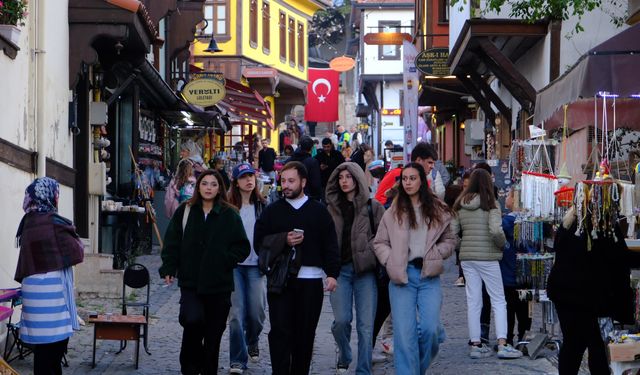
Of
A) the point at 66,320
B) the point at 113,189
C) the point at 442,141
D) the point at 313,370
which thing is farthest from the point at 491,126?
the point at 66,320

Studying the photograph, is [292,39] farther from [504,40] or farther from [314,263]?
[314,263]

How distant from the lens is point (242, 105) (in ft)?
100

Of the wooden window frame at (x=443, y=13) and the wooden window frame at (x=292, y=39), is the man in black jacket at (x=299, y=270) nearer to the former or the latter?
the wooden window frame at (x=443, y=13)

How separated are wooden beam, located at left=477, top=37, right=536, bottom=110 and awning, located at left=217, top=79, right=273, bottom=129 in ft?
36.9

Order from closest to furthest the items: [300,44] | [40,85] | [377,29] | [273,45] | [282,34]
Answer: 1. [40,85]
2. [273,45]
3. [282,34]
4. [300,44]
5. [377,29]

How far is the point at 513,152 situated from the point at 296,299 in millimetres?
6924

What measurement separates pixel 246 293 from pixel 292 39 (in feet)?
118

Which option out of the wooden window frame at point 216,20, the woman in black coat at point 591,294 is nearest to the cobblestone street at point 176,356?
the woman in black coat at point 591,294

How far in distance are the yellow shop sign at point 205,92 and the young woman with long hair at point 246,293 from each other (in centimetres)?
1331

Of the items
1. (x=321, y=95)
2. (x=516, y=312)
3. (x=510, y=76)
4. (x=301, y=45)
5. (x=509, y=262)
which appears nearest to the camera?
(x=509, y=262)

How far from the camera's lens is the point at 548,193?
12.0m

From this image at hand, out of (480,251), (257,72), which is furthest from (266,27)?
(480,251)

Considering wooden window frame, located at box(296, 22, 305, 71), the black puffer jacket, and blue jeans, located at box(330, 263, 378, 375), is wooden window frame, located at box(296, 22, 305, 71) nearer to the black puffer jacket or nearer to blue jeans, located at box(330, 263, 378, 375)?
blue jeans, located at box(330, 263, 378, 375)

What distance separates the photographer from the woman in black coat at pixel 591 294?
28.6 feet
